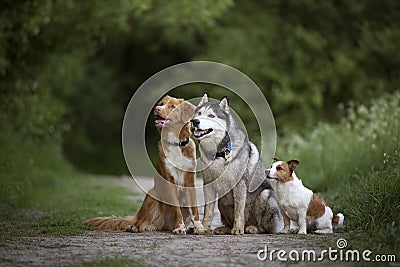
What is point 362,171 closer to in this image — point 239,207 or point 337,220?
point 337,220

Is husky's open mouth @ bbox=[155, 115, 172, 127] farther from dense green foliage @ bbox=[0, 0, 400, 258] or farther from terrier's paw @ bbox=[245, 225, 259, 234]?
dense green foliage @ bbox=[0, 0, 400, 258]

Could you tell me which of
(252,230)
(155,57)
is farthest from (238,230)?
(155,57)

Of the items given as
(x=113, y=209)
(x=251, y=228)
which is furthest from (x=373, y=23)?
(x=251, y=228)

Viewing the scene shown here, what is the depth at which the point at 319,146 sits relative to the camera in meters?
12.0

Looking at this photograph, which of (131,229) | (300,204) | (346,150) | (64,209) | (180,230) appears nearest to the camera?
(300,204)

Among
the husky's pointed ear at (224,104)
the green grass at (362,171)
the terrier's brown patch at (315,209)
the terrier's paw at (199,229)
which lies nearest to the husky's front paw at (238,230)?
the terrier's paw at (199,229)

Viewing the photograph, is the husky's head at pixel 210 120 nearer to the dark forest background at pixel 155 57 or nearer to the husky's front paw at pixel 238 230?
the husky's front paw at pixel 238 230

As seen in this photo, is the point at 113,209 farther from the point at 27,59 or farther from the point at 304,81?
the point at 304,81

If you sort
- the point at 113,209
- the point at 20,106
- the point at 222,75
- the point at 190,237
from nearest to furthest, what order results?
the point at 190,237 < the point at 113,209 < the point at 20,106 < the point at 222,75

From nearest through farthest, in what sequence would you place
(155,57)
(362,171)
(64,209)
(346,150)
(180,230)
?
1. (180,230)
2. (362,171)
3. (64,209)
4. (346,150)
5. (155,57)

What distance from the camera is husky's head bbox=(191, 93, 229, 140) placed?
22.5ft

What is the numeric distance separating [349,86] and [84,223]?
56.9 feet

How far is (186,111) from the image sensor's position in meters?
7.39

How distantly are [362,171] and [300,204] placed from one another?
9.32ft
